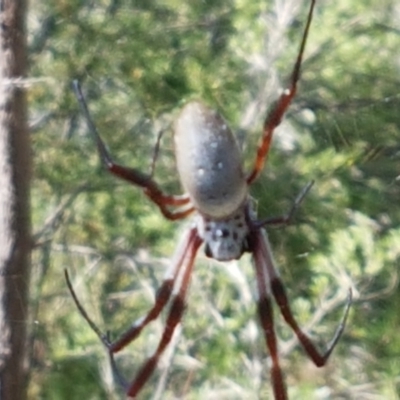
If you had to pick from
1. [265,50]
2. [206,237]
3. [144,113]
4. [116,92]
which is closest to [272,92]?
[265,50]

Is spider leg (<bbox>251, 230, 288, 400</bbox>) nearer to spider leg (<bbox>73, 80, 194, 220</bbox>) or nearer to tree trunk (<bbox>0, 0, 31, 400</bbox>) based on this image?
spider leg (<bbox>73, 80, 194, 220</bbox>)

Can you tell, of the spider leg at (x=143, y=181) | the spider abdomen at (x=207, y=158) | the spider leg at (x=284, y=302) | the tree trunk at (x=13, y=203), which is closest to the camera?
the spider abdomen at (x=207, y=158)

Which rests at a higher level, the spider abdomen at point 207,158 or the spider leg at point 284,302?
the spider abdomen at point 207,158

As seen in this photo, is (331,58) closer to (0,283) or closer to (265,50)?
(265,50)

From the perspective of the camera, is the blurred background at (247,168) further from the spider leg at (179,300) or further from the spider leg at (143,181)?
the spider leg at (143,181)

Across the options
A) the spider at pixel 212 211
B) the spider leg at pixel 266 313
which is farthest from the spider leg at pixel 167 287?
the spider leg at pixel 266 313

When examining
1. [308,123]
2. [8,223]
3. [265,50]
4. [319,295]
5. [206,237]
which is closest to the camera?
[206,237]
